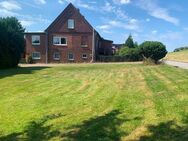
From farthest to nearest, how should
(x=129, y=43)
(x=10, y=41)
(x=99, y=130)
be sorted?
(x=129, y=43)
(x=10, y=41)
(x=99, y=130)

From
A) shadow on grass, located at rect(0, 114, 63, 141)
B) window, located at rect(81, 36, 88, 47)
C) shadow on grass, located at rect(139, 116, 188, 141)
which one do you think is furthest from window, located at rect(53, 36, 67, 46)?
shadow on grass, located at rect(139, 116, 188, 141)

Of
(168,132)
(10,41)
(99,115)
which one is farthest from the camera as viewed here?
(10,41)

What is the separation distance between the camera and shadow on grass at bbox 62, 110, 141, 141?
805 centimetres

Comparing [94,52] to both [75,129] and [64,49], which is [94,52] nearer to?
[64,49]

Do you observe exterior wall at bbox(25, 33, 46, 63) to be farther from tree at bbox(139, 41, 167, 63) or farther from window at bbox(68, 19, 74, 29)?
tree at bbox(139, 41, 167, 63)

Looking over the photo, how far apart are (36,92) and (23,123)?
492cm

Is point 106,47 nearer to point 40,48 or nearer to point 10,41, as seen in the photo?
point 40,48

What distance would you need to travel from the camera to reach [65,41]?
192ft

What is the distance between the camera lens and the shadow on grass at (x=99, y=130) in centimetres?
805

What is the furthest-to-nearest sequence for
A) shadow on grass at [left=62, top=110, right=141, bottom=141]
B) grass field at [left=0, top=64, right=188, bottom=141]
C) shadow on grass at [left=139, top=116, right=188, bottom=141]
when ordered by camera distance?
grass field at [left=0, top=64, right=188, bottom=141]
shadow on grass at [left=62, top=110, right=141, bottom=141]
shadow on grass at [left=139, top=116, right=188, bottom=141]

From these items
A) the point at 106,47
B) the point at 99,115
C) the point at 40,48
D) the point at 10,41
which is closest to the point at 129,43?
the point at 106,47

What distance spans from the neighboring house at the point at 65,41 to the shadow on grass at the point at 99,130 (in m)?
49.0

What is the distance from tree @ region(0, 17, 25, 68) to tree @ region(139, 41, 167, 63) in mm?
14006

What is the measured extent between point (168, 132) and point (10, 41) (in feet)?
102
